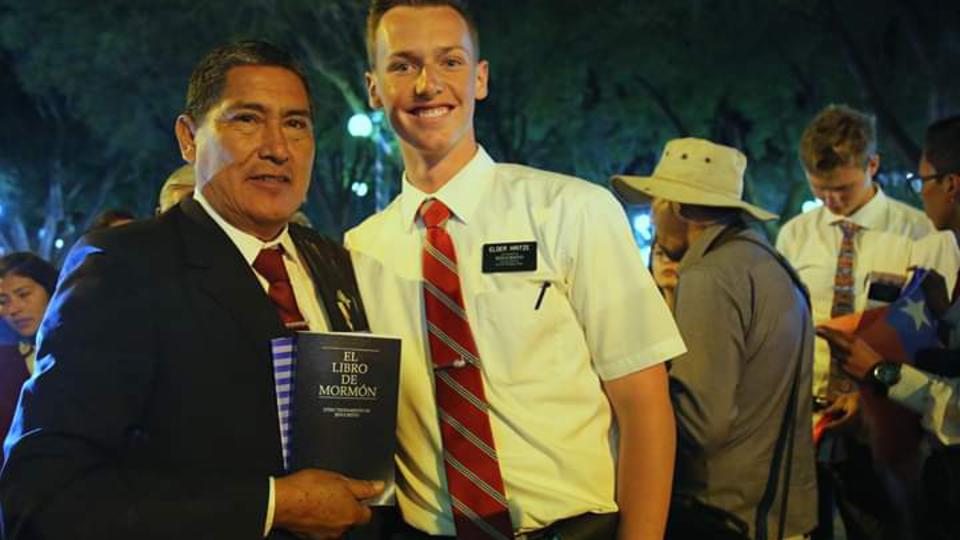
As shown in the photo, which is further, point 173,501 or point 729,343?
point 729,343

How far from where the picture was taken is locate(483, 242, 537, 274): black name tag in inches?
127

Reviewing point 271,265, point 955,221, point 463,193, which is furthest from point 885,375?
point 271,265

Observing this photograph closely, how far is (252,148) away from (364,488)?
1028 mm

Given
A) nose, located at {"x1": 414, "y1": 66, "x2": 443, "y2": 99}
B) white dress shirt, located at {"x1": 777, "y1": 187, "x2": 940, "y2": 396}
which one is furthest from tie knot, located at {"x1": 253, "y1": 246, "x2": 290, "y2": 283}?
white dress shirt, located at {"x1": 777, "y1": 187, "x2": 940, "y2": 396}

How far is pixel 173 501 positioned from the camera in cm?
257

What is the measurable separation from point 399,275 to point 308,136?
1.65 ft

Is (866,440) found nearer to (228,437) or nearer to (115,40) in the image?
(228,437)

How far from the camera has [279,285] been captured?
122 inches

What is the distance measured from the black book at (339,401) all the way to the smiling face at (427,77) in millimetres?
811

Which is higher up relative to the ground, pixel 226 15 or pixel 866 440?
pixel 226 15

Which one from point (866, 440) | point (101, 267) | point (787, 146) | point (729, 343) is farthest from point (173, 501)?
point (787, 146)

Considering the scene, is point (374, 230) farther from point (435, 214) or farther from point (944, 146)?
point (944, 146)

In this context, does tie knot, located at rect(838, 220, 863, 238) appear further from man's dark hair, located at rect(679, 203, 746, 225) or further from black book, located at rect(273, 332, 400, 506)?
black book, located at rect(273, 332, 400, 506)

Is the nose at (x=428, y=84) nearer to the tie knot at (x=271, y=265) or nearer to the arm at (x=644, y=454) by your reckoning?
the tie knot at (x=271, y=265)
